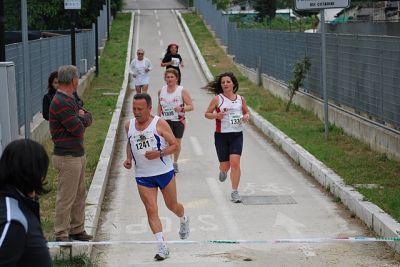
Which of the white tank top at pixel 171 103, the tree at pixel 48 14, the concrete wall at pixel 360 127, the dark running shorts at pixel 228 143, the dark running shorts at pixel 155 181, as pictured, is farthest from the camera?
the tree at pixel 48 14

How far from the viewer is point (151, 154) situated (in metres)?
7.50

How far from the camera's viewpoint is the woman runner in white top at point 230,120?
34.0 ft

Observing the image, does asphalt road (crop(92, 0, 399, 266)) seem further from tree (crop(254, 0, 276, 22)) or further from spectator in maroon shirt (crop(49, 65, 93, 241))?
tree (crop(254, 0, 276, 22))

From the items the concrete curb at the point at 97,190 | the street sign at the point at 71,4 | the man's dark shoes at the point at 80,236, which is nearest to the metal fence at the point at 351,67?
the concrete curb at the point at 97,190

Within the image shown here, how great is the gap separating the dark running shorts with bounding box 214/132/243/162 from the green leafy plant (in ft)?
32.3

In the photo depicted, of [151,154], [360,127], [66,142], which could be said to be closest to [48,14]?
[360,127]

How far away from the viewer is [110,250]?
805 centimetres

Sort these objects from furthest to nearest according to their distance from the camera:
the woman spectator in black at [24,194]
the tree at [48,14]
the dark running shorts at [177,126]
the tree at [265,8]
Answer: the tree at [265,8]
the tree at [48,14]
the dark running shorts at [177,126]
the woman spectator in black at [24,194]

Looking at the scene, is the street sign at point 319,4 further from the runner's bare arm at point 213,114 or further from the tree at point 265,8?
the tree at point 265,8

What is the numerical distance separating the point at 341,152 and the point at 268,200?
3.13 m

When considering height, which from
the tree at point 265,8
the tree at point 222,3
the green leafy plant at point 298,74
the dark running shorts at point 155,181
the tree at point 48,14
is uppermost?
the tree at point 222,3

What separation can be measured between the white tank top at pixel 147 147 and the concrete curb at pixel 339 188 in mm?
2445

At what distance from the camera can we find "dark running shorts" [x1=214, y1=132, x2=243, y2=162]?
411 inches

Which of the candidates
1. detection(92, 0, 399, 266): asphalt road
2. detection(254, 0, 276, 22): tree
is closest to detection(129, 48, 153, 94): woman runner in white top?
detection(92, 0, 399, 266): asphalt road
